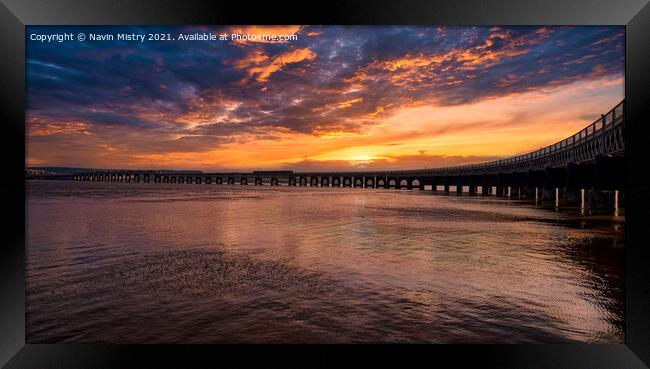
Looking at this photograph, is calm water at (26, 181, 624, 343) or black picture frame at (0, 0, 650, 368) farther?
black picture frame at (0, 0, 650, 368)

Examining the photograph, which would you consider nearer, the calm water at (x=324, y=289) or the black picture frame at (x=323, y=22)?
the calm water at (x=324, y=289)

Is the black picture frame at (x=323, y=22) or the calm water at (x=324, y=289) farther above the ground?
the black picture frame at (x=323, y=22)

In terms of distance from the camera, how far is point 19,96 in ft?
24.8

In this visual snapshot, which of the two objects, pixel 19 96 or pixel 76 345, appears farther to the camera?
pixel 19 96

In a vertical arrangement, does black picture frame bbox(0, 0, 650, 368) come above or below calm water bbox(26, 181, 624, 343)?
above

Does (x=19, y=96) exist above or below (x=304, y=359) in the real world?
above

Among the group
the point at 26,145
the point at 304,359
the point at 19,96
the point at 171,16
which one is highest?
the point at 171,16

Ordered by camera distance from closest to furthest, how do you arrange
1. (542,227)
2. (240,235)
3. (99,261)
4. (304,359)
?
(304,359)
(99,261)
(240,235)
(542,227)

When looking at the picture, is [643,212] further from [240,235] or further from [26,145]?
[240,235]

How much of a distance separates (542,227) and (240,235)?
15.7m

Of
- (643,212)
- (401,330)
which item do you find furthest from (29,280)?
(643,212)

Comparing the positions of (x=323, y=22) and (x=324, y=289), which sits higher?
(x=323, y=22)

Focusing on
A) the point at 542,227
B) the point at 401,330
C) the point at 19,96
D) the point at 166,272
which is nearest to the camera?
the point at 401,330

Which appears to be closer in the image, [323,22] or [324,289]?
[323,22]
